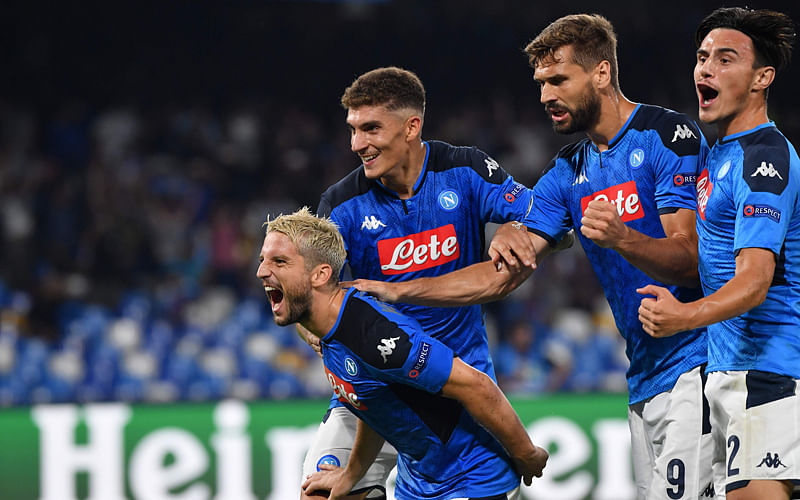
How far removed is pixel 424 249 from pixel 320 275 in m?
0.84

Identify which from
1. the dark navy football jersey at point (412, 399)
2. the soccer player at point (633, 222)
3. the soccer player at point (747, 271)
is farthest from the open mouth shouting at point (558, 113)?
the dark navy football jersey at point (412, 399)

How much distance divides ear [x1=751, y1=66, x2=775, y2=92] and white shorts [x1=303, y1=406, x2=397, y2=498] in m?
2.35

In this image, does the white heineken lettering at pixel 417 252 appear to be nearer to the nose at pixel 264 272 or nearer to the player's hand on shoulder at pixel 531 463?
the nose at pixel 264 272

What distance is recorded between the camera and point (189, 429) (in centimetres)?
812

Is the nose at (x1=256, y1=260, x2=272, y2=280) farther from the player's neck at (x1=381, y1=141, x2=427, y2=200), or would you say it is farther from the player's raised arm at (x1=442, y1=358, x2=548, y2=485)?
the player's neck at (x1=381, y1=141, x2=427, y2=200)

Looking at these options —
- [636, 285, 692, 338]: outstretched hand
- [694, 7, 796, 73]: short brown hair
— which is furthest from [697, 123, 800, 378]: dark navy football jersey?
[636, 285, 692, 338]: outstretched hand

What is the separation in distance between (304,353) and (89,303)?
261cm

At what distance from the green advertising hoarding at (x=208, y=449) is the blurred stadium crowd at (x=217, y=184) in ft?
3.87

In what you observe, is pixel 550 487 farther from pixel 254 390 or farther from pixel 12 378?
pixel 12 378

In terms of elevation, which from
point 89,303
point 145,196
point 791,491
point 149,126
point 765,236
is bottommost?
point 791,491

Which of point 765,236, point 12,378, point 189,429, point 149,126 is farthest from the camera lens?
point 149,126

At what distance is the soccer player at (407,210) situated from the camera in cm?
446

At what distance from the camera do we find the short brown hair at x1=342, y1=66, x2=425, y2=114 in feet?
14.6

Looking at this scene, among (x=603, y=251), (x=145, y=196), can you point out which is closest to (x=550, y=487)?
(x=603, y=251)
